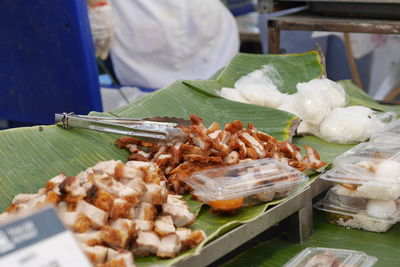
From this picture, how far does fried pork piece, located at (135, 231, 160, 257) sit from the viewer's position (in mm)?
1649

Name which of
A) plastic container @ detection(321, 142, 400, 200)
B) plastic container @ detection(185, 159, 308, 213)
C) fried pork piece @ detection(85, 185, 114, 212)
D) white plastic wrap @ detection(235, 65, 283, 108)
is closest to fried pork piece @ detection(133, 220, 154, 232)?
fried pork piece @ detection(85, 185, 114, 212)

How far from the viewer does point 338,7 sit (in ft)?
13.0

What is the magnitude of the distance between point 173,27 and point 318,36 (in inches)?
69.2

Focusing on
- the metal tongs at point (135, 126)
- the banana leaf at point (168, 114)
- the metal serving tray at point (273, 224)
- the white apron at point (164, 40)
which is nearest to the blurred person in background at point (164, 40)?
the white apron at point (164, 40)

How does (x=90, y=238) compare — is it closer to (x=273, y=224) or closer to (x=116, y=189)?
(x=116, y=189)

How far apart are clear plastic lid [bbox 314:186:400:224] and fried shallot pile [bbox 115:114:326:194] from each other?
0.16m

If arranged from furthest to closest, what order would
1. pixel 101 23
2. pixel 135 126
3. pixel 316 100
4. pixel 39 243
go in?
pixel 101 23
pixel 316 100
pixel 135 126
pixel 39 243

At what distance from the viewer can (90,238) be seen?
1.59m

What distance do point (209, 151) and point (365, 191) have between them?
0.68m

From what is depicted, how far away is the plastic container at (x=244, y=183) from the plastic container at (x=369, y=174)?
0.29 meters

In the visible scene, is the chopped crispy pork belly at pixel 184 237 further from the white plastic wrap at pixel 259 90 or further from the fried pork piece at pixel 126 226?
the white plastic wrap at pixel 259 90

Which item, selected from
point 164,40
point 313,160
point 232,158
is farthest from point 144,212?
point 164,40

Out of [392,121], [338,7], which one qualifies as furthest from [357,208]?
[338,7]

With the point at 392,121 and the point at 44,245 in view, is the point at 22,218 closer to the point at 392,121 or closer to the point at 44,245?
the point at 44,245
